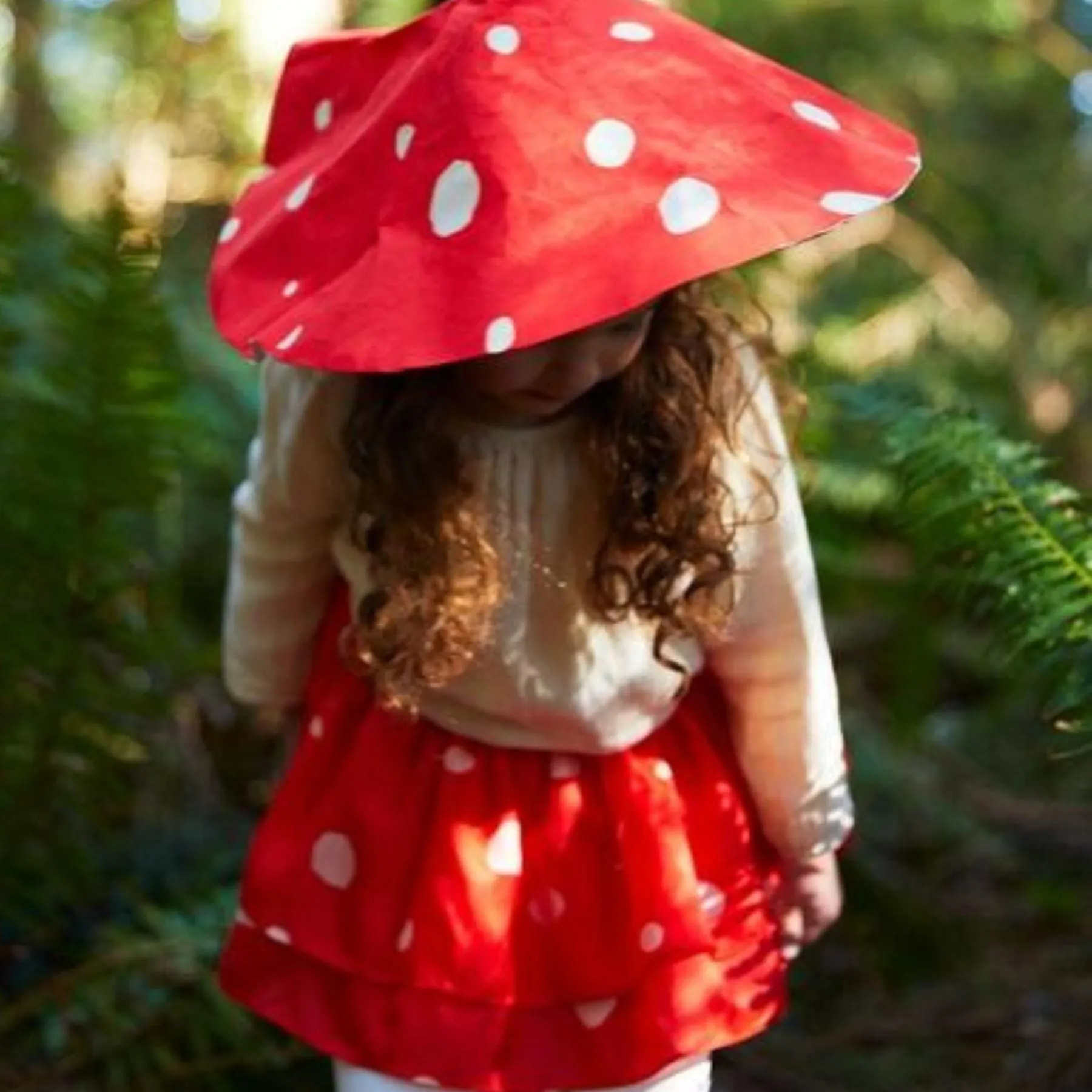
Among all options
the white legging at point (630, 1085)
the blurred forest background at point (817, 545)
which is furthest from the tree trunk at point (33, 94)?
the white legging at point (630, 1085)

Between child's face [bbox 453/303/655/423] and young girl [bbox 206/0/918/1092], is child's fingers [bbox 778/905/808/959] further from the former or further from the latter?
child's face [bbox 453/303/655/423]

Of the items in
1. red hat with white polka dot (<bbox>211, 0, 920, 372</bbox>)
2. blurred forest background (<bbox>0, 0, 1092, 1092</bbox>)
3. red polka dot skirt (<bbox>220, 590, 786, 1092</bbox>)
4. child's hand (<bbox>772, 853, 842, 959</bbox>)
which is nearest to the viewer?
red hat with white polka dot (<bbox>211, 0, 920, 372</bbox>)

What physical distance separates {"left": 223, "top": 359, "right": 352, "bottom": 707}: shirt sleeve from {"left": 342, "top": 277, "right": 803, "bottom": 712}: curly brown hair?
48 mm

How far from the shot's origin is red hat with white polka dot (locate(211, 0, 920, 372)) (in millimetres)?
870

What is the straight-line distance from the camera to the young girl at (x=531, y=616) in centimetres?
94

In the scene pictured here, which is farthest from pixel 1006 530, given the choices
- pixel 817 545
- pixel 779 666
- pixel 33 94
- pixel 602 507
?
pixel 33 94

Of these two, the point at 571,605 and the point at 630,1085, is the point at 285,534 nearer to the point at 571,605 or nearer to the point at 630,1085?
the point at 571,605

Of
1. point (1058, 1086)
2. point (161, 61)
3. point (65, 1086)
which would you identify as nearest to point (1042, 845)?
point (1058, 1086)

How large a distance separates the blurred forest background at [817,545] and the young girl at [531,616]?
214 mm

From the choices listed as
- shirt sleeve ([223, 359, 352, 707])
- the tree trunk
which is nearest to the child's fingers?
shirt sleeve ([223, 359, 352, 707])

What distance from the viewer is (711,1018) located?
1156mm

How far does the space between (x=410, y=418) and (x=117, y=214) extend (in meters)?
0.43

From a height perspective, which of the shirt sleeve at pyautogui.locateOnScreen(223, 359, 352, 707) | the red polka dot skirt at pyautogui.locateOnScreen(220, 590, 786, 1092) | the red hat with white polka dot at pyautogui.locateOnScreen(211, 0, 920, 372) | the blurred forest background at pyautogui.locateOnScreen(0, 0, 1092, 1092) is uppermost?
the red hat with white polka dot at pyautogui.locateOnScreen(211, 0, 920, 372)

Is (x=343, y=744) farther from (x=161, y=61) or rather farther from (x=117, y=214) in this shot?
(x=161, y=61)
